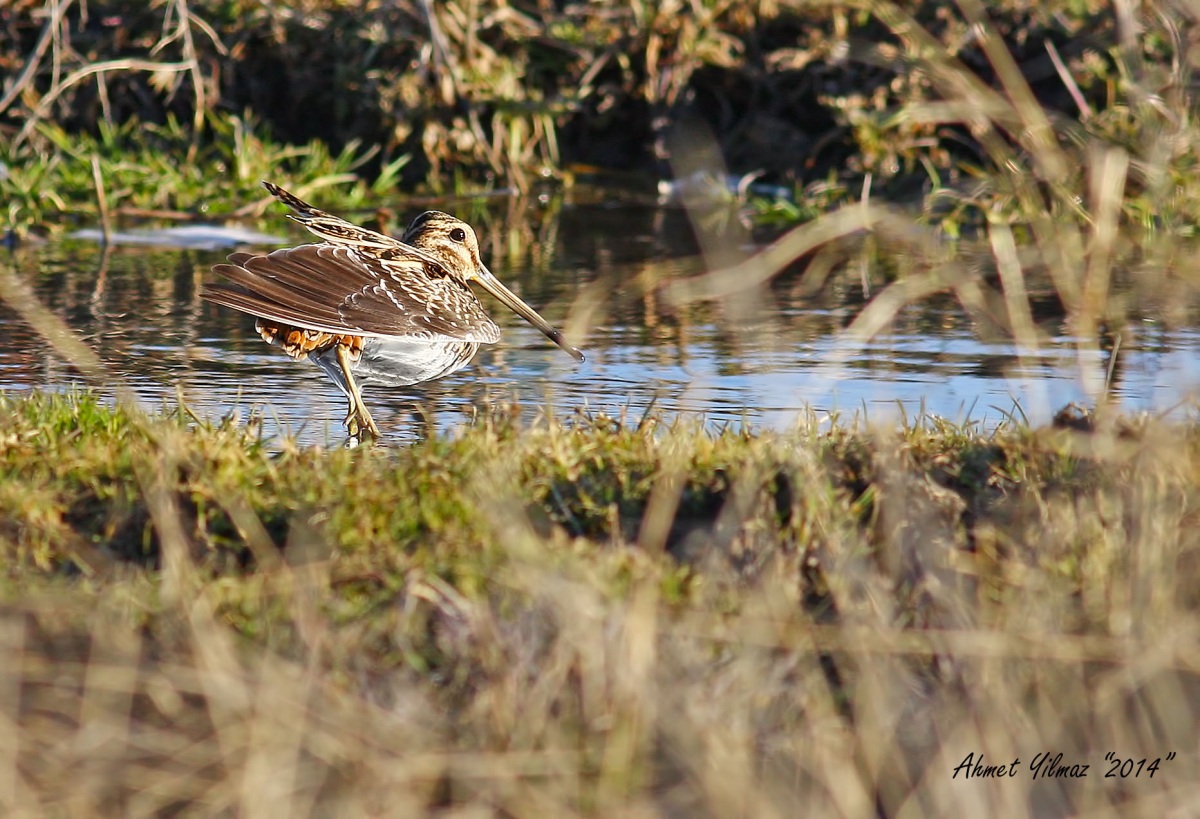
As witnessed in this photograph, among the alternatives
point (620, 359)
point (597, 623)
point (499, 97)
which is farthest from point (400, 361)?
point (499, 97)

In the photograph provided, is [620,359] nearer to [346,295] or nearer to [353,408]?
[353,408]

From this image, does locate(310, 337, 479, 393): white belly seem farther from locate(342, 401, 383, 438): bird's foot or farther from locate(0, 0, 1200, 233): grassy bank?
Answer: locate(0, 0, 1200, 233): grassy bank

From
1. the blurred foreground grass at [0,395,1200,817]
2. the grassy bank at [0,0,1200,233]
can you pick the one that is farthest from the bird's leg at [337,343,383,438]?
the grassy bank at [0,0,1200,233]

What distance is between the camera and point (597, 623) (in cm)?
330

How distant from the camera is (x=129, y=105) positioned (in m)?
11.3

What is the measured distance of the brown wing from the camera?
5457 millimetres

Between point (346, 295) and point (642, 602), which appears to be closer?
point (642, 602)

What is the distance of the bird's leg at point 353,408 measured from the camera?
5.74 m

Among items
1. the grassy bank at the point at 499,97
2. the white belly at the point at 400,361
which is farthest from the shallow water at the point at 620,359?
the grassy bank at the point at 499,97

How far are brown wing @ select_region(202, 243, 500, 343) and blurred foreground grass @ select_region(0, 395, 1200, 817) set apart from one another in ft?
2.98

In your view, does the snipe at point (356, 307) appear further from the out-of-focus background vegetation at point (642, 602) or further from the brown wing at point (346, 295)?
the out-of-focus background vegetation at point (642, 602)

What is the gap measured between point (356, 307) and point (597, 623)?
2.56 meters

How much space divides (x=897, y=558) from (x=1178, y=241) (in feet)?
4.29

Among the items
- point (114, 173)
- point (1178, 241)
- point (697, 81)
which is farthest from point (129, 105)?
point (1178, 241)
